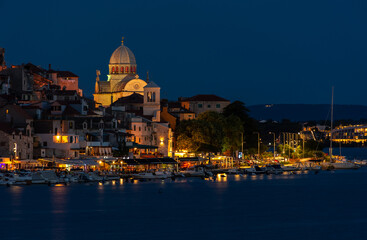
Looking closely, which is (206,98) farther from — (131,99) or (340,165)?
(340,165)

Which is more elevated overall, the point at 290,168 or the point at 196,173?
the point at 290,168

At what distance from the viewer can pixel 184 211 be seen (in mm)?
73000

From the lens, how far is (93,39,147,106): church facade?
538ft

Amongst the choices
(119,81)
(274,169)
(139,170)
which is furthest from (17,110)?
(119,81)

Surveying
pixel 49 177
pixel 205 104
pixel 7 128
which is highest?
pixel 205 104

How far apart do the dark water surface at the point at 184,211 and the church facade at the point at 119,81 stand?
6084 cm

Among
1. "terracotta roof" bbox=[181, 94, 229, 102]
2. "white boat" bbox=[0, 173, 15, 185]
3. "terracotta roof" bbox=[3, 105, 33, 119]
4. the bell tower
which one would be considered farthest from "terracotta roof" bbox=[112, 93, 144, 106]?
"white boat" bbox=[0, 173, 15, 185]

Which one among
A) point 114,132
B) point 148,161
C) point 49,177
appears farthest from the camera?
point 114,132

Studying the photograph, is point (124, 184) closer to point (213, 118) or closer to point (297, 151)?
point (213, 118)

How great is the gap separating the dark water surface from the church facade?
6084cm

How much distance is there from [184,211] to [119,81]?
9761 centimetres

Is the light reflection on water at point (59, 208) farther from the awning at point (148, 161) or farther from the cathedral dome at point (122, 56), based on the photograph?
the cathedral dome at point (122, 56)

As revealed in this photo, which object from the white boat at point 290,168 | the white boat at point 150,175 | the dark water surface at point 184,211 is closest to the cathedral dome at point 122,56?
the white boat at point 290,168

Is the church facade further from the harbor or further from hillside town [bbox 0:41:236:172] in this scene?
the harbor
